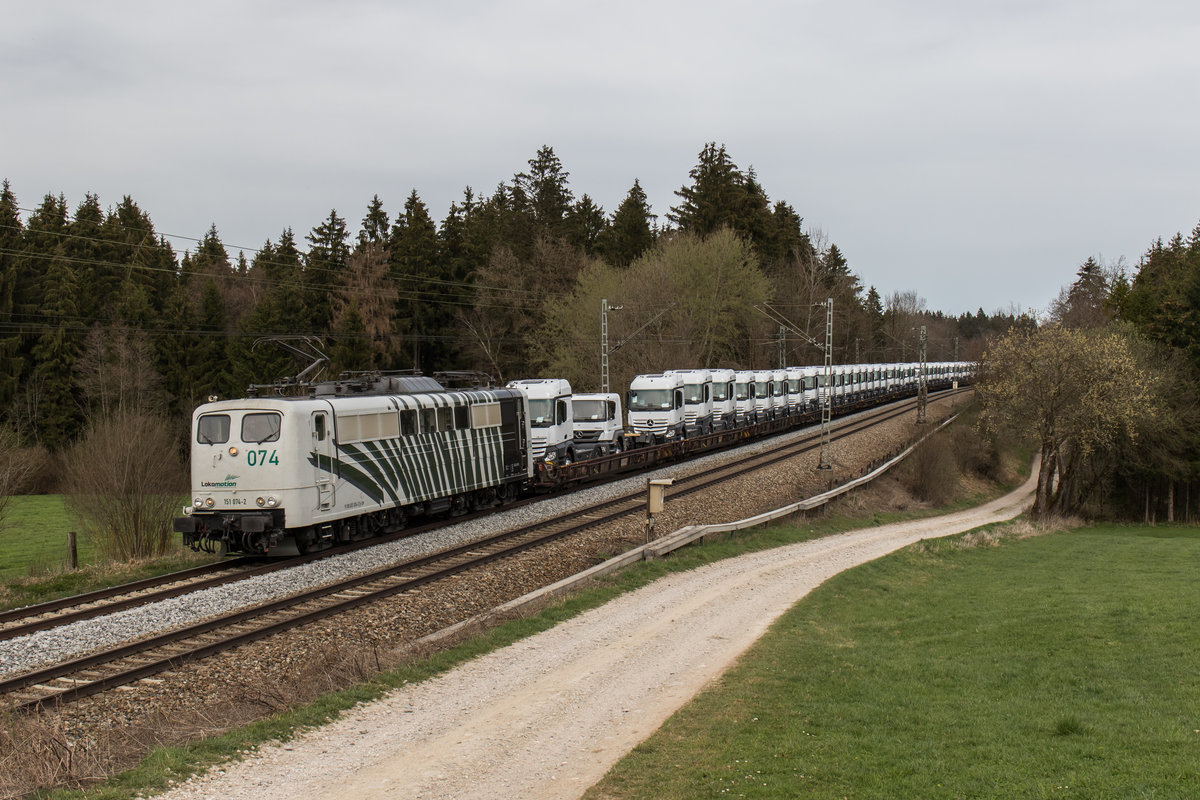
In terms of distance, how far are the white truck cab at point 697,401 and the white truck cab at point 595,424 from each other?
7683 millimetres

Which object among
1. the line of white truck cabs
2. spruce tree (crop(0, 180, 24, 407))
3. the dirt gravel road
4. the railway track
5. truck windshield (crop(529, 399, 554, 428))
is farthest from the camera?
spruce tree (crop(0, 180, 24, 407))

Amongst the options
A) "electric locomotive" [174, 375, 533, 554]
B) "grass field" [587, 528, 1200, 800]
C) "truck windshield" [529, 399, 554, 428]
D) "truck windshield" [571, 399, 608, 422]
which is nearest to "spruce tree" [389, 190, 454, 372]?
"truck windshield" [571, 399, 608, 422]

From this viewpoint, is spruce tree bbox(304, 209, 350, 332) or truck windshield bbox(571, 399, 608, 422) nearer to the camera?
truck windshield bbox(571, 399, 608, 422)

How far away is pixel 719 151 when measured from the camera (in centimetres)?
8750

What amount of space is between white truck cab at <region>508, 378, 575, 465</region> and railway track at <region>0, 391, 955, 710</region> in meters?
5.63

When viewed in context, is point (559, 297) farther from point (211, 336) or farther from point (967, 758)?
point (967, 758)

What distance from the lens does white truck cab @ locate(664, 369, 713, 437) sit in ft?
141

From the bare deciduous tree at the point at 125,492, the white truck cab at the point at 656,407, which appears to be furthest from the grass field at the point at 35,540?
the white truck cab at the point at 656,407

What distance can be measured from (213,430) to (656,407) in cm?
2367

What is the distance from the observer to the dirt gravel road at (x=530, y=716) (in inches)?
332

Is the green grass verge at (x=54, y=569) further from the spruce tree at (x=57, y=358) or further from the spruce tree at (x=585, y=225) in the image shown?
Result: the spruce tree at (x=585, y=225)

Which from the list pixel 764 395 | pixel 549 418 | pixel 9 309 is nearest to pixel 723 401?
pixel 764 395

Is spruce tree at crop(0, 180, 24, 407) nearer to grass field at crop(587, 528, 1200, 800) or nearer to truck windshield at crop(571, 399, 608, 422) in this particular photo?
truck windshield at crop(571, 399, 608, 422)

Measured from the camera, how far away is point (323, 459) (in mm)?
19703
